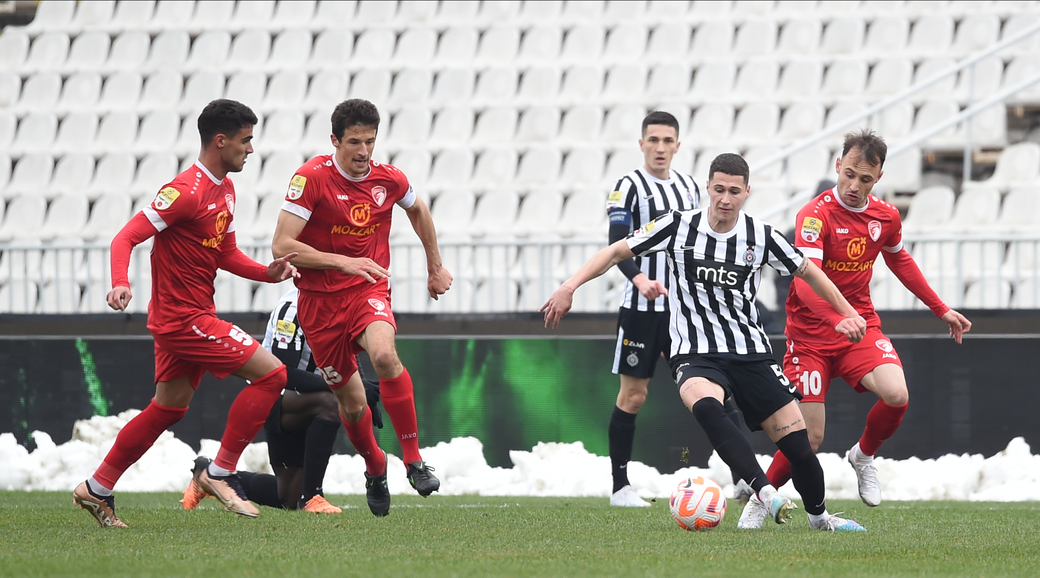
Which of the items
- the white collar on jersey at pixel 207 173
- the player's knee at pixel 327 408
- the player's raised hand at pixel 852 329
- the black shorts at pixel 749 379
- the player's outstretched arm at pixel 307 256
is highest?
the white collar on jersey at pixel 207 173

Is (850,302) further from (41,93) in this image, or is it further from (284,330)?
(41,93)

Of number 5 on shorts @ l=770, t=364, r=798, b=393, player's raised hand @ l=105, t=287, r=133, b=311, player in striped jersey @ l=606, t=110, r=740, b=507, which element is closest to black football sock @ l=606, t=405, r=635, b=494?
player in striped jersey @ l=606, t=110, r=740, b=507

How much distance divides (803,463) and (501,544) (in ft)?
4.63

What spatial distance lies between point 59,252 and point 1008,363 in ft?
24.5

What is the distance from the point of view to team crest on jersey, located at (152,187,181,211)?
603 cm

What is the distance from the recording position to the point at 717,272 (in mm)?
6062

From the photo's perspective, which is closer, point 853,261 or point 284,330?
point 853,261

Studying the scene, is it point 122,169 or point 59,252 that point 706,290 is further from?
point 122,169

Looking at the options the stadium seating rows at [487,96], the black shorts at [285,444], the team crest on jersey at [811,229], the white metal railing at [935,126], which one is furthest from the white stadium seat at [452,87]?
the team crest on jersey at [811,229]

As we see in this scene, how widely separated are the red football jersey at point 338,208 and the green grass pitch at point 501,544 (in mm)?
1186

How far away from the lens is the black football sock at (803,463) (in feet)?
19.4

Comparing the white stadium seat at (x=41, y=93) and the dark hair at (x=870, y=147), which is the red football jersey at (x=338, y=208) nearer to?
the dark hair at (x=870, y=147)

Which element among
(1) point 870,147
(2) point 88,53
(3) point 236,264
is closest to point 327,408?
(3) point 236,264

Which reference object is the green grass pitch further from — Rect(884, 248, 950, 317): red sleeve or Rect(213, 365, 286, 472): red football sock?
Rect(884, 248, 950, 317): red sleeve
